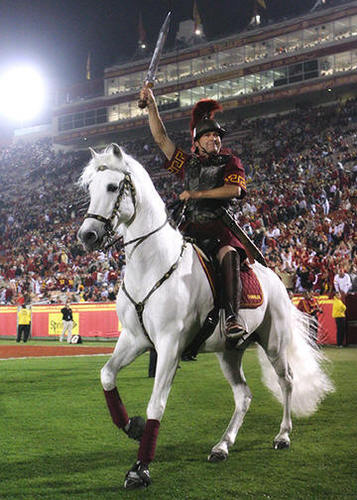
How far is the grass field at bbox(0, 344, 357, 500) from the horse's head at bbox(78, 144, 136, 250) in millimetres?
1826

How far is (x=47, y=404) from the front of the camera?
27.1 ft

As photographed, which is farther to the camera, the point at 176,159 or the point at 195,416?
the point at 195,416

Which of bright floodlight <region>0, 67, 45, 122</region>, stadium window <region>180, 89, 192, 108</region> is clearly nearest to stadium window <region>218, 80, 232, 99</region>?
stadium window <region>180, 89, 192, 108</region>

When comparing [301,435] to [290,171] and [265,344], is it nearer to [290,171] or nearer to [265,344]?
[265,344]

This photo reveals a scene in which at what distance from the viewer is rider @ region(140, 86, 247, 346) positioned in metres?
5.05

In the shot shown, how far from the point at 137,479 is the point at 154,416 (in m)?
0.46

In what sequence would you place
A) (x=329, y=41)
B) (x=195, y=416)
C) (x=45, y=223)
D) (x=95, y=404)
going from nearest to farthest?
(x=195, y=416) < (x=95, y=404) < (x=45, y=223) < (x=329, y=41)

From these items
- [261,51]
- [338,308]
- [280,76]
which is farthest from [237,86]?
[338,308]

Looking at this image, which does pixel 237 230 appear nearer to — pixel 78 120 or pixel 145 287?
pixel 145 287

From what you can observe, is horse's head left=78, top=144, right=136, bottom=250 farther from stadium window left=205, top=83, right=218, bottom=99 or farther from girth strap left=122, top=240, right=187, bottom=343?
stadium window left=205, top=83, right=218, bottom=99

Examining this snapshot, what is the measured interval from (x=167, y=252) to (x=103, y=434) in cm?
246

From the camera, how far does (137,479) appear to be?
411cm

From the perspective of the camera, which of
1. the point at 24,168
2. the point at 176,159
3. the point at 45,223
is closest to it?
the point at 176,159

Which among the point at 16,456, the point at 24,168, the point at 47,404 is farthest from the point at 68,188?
the point at 16,456
